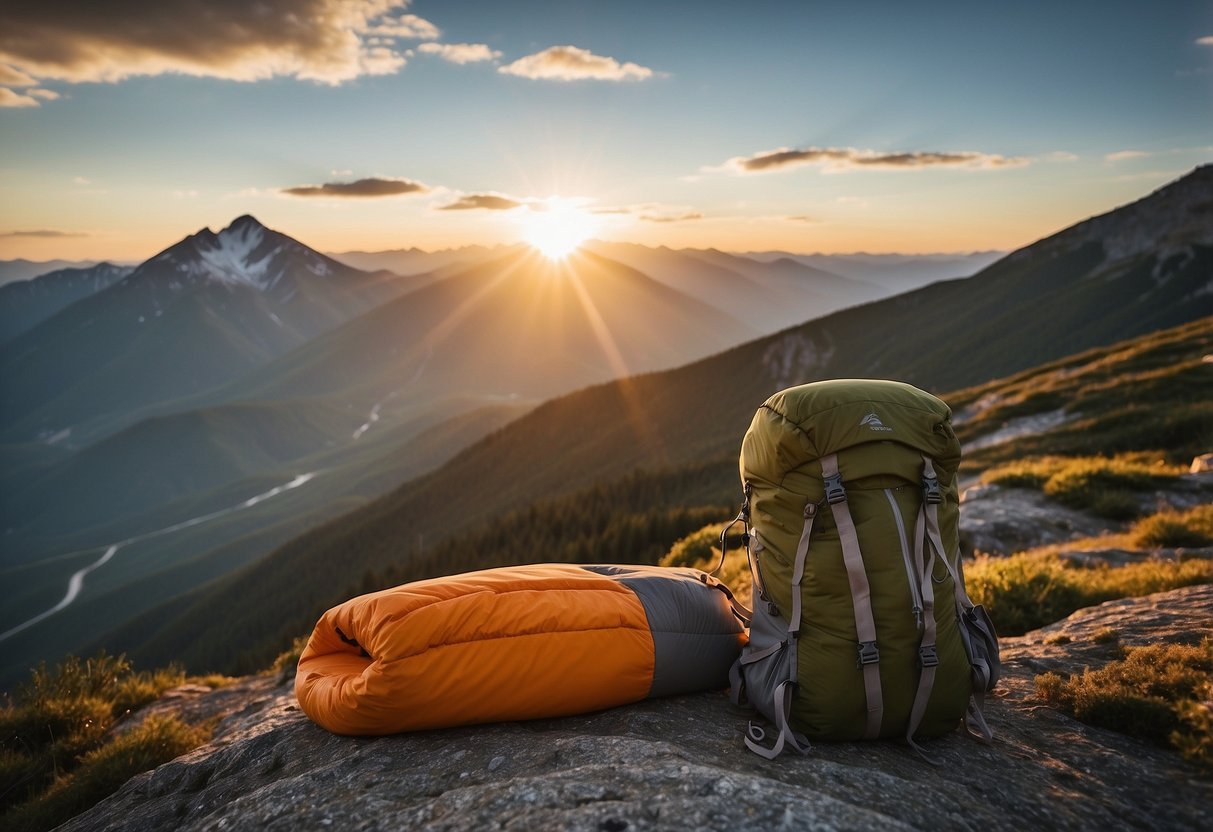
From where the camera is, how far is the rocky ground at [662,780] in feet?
9.64

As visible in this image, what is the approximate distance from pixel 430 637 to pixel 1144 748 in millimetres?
4740

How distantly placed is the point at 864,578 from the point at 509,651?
2.40 meters

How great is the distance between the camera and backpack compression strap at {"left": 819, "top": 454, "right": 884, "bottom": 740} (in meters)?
3.95

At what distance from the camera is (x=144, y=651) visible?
4751 inches

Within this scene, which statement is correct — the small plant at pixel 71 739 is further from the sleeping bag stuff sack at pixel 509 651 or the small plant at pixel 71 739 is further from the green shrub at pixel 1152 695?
the green shrub at pixel 1152 695

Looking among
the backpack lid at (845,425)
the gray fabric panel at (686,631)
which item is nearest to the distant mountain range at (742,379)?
the gray fabric panel at (686,631)

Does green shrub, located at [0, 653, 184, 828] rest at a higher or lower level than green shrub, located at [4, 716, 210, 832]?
lower

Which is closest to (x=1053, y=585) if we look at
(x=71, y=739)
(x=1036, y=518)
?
(x=1036, y=518)

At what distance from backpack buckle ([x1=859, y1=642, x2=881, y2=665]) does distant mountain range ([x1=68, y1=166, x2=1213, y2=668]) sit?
7213 cm

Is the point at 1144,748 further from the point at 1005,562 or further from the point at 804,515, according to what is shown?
the point at 1005,562

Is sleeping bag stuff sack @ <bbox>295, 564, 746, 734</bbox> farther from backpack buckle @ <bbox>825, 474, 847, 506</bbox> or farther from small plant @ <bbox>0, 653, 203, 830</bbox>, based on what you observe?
small plant @ <bbox>0, 653, 203, 830</bbox>

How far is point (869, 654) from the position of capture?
3.94 m

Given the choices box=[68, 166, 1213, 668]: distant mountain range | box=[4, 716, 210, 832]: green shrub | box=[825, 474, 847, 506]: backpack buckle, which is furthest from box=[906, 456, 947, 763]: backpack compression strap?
box=[68, 166, 1213, 668]: distant mountain range

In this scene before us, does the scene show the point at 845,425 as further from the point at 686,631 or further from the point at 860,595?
the point at 686,631
